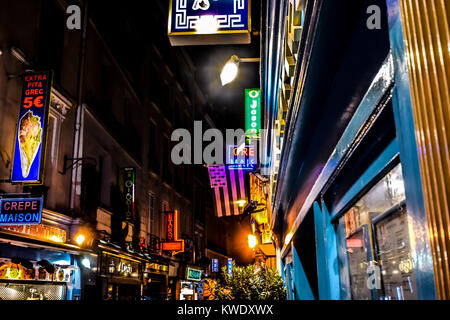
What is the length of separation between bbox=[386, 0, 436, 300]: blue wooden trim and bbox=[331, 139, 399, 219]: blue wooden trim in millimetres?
536

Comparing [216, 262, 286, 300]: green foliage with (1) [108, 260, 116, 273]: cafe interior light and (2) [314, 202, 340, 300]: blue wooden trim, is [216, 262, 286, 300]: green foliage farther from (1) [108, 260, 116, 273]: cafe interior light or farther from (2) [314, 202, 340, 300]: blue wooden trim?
(1) [108, 260, 116, 273]: cafe interior light

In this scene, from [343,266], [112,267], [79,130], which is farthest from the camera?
[112,267]

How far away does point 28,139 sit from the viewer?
10164 mm

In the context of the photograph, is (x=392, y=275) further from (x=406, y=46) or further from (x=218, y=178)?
(x=218, y=178)

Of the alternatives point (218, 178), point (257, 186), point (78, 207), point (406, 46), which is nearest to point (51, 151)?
point (78, 207)

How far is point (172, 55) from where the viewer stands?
29797mm

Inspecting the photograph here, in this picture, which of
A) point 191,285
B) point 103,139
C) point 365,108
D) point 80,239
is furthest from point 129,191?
point 365,108

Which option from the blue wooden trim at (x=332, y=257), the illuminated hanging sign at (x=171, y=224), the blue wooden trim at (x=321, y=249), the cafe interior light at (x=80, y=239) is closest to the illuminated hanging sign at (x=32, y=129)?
the cafe interior light at (x=80, y=239)

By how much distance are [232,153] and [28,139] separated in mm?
9705

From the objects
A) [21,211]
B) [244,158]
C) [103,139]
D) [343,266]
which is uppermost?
[103,139]

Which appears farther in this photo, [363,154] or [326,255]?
[326,255]

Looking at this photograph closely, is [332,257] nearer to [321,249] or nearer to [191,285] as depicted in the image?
[321,249]

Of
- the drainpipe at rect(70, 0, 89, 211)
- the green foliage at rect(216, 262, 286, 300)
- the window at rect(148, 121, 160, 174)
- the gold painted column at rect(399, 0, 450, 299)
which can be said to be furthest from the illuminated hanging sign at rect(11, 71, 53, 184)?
the window at rect(148, 121, 160, 174)
